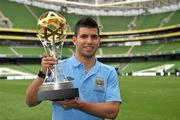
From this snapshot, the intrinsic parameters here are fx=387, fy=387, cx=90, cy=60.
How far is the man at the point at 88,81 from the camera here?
4.61 meters

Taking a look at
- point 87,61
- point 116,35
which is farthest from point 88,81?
point 116,35

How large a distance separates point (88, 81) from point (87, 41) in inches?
19.9

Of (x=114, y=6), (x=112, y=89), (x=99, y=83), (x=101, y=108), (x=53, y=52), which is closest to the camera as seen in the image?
(x=53, y=52)

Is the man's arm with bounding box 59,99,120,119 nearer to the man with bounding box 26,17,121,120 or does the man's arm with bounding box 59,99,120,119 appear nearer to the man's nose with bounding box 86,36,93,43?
the man with bounding box 26,17,121,120

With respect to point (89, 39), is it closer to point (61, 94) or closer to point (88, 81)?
point (88, 81)

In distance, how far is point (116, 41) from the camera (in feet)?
303

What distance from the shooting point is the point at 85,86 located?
15.5 feet

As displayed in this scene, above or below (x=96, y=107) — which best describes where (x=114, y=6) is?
above

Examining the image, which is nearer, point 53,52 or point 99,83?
point 53,52

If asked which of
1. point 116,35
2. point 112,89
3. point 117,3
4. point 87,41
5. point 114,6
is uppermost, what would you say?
point 117,3

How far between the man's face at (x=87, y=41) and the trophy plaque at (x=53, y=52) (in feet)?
0.68

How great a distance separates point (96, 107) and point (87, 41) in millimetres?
785

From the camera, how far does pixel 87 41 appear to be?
459cm

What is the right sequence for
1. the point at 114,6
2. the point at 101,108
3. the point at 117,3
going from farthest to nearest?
the point at 117,3, the point at 114,6, the point at 101,108
